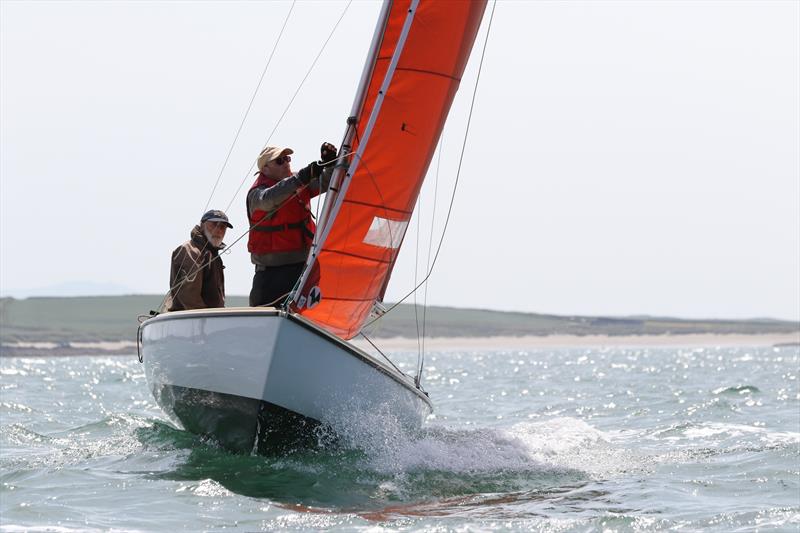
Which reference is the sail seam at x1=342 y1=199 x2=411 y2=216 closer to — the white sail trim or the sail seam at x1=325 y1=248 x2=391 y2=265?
the white sail trim

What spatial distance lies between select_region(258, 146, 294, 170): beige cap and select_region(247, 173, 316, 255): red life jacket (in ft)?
0.36

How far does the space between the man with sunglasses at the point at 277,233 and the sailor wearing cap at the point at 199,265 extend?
49cm

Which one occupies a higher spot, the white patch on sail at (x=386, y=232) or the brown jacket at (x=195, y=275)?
the white patch on sail at (x=386, y=232)

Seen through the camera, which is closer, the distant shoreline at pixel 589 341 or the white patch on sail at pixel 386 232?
the white patch on sail at pixel 386 232

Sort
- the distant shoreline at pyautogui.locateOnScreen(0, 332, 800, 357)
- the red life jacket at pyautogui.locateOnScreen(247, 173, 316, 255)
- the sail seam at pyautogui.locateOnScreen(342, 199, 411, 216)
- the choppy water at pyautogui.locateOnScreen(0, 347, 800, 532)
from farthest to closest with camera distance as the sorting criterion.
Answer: the distant shoreline at pyautogui.locateOnScreen(0, 332, 800, 357) < the red life jacket at pyautogui.locateOnScreen(247, 173, 316, 255) < the sail seam at pyautogui.locateOnScreen(342, 199, 411, 216) < the choppy water at pyautogui.locateOnScreen(0, 347, 800, 532)

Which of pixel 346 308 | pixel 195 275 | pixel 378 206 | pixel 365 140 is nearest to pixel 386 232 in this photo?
pixel 378 206

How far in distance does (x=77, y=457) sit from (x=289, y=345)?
9.70 ft

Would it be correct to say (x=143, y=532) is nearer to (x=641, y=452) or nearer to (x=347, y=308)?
(x=347, y=308)

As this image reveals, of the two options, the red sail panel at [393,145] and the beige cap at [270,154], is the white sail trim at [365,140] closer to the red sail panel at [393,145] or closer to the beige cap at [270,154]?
the red sail panel at [393,145]

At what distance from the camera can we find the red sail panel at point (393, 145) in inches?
368

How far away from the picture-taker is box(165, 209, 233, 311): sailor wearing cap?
10.4 meters

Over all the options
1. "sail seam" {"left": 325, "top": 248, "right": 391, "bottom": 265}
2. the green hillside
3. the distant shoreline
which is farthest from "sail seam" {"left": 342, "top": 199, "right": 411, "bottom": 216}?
the distant shoreline

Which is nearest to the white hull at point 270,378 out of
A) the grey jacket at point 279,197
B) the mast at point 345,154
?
the mast at point 345,154

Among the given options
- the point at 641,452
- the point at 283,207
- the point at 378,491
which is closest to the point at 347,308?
the point at 283,207
